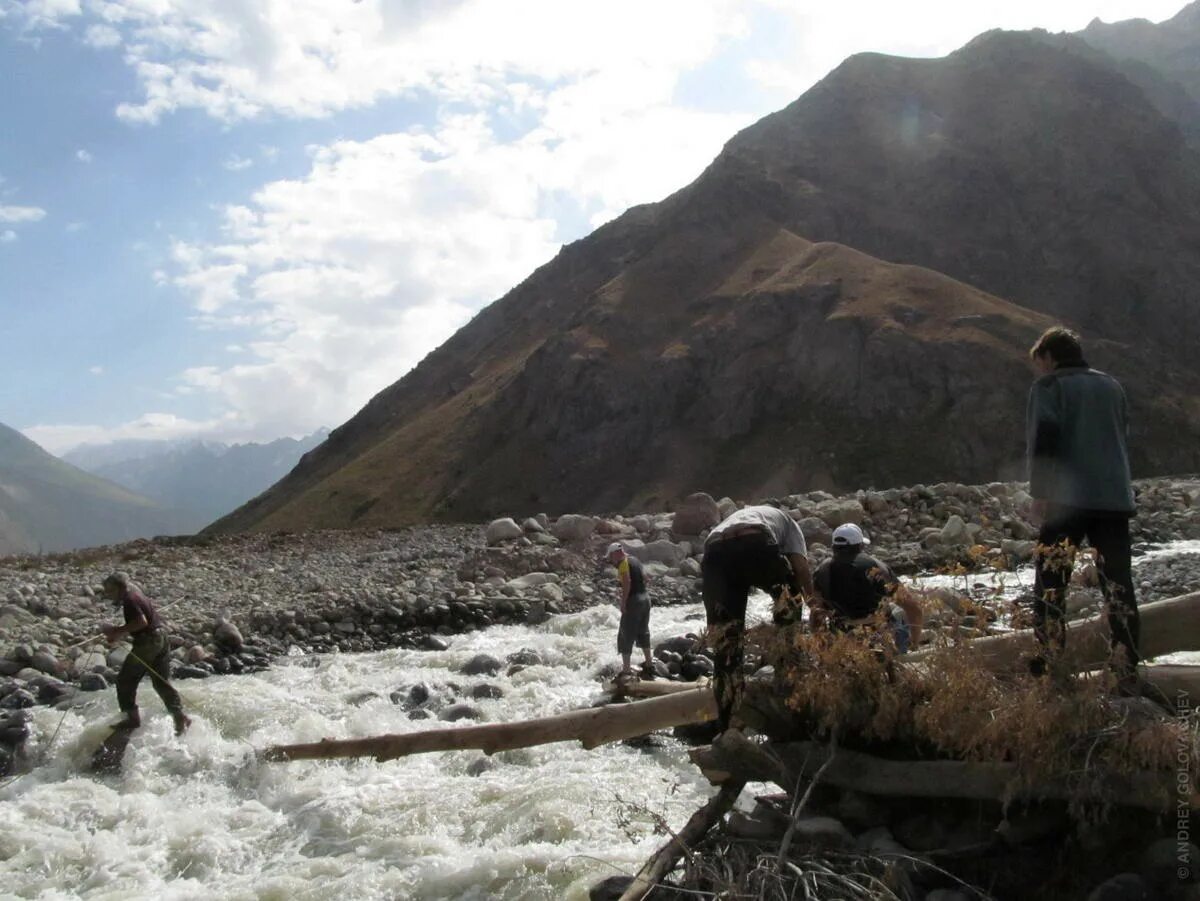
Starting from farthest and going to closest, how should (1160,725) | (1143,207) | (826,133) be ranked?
(826,133)
(1143,207)
(1160,725)

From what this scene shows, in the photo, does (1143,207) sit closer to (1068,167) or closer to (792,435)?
(1068,167)

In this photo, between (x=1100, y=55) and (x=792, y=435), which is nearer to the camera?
(x=792, y=435)

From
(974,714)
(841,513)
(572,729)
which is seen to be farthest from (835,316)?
(974,714)

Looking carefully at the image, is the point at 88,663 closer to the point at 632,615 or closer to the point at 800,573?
the point at 632,615

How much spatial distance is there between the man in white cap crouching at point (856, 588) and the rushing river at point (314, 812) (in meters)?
0.89

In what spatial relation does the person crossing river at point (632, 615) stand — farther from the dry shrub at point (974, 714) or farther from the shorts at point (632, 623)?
the dry shrub at point (974, 714)

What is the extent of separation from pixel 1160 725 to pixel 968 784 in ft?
4.17

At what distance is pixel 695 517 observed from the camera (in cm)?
3105

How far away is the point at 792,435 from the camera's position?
77188 millimetres

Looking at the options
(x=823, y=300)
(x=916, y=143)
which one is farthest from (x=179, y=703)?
(x=916, y=143)

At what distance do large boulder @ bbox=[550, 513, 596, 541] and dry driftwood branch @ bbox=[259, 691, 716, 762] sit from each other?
21066mm

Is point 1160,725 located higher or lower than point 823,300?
lower

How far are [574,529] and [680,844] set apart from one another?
24.6m

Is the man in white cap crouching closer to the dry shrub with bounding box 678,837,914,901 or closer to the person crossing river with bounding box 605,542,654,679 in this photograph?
the dry shrub with bounding box 678,837,914,901
